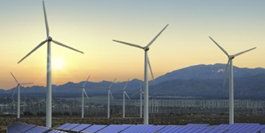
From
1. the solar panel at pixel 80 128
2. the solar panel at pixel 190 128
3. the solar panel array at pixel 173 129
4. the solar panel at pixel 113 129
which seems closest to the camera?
the solar panel array at pixel 173 129

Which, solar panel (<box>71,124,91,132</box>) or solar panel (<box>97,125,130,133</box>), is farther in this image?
solar panel (<box>71,124,91,132</box>)

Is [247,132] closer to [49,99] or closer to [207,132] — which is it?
[207,132]

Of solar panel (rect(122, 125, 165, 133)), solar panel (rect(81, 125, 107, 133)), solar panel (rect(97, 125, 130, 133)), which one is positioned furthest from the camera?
solar panel (rect(81, 125, 107, 133))

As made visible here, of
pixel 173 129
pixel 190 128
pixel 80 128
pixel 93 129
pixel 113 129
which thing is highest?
pixel 190 128

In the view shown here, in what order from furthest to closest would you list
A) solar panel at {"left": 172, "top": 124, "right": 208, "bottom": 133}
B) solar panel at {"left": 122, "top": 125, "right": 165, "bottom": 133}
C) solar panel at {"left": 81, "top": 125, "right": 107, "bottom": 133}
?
solar panel at {"left": 81, "top": 125, "right": 107, "bottom": 133} → solar panel at {"left": 122, "top": 125, "right": 165, "bottom": 133} → solar panel at {"left": 172, "top": 124, "right": 208, "bottom": 133}

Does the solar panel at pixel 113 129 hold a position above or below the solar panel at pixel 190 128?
below

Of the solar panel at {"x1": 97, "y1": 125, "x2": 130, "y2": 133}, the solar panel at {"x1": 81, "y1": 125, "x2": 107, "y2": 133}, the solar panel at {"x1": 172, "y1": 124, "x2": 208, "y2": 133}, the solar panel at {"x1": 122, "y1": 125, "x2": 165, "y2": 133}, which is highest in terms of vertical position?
the solar panel at {"x1": 172, "y1": 124, "x2": 208, "y2": 133}

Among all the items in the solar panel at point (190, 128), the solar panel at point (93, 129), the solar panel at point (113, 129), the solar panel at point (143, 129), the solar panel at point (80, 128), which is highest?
the solar panel at point (190, 128)

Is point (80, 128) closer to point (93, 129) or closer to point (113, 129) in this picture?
point (93, 129)

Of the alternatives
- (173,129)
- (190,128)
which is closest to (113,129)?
(173,129)

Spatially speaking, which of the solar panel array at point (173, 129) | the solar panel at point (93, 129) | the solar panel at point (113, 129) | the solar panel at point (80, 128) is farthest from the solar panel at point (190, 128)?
the solar panel at point (80, 128)

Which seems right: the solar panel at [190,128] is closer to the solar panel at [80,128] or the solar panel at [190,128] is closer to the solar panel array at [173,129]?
the solar panel array at [173,129]

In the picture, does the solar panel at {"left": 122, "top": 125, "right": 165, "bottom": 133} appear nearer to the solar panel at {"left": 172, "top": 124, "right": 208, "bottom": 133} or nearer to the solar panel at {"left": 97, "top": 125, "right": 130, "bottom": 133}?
the solar panel at {"left": 97, "top": 125, "right": 130, "bottom": 133}

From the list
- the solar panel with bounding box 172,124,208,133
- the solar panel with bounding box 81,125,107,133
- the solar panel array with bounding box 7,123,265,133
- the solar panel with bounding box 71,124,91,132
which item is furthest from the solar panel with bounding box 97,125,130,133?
the solar panel with bounding box 172,124,208,133
